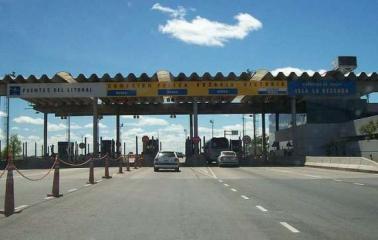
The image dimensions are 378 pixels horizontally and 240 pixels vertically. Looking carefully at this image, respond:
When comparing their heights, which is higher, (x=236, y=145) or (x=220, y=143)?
(x=220, y=143)

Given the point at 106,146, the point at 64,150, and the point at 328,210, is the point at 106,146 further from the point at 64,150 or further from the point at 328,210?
the point at 328,210

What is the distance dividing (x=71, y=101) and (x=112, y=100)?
16.3 feet

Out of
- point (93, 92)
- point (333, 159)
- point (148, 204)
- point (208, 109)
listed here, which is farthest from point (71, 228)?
point (208, 109)

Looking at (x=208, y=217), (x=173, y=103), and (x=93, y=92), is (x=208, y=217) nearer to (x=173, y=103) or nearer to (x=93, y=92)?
(x=93, y=92)

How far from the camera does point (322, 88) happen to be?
207 feet

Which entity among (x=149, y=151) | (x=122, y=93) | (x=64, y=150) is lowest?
(x=149, y=151)

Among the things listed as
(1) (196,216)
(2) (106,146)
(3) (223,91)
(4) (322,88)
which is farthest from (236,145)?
(1) (196,216)

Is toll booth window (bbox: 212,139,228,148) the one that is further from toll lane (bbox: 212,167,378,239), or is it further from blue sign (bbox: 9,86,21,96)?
toll lane (bbox: 212,167,378,239)

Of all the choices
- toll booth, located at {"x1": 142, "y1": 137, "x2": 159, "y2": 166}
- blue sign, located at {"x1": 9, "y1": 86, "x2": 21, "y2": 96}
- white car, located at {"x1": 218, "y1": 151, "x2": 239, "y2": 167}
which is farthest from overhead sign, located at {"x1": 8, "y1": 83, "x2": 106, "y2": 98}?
white car, located at {"x1": 218, "y1": 151, "x2": 239, "y2": 167}

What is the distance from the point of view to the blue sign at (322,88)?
2482 inches

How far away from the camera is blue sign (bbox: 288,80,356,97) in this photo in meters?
63.0

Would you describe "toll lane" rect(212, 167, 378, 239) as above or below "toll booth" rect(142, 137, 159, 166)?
below

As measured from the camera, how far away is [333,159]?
154 ft

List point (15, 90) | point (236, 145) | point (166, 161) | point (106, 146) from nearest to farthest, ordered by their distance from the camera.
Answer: point (166, 161) → point (15, 90) → point (236, 145) → point (106, 146)
